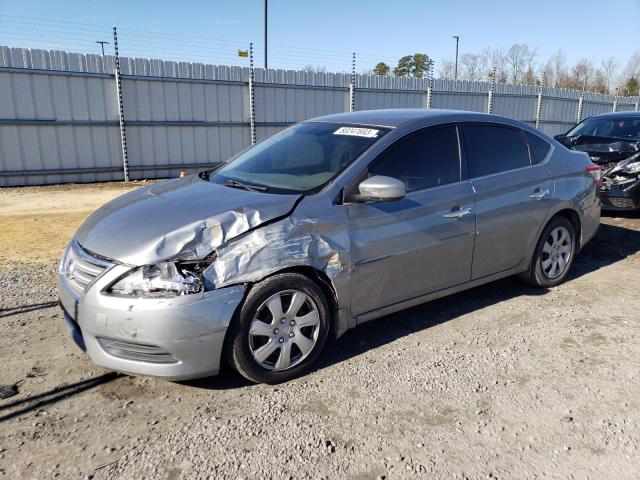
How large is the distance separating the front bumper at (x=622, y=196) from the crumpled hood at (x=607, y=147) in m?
0.46

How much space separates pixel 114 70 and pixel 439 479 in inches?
468

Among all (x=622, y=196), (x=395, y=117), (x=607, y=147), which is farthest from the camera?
(x=607, y=147)

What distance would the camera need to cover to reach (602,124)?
8.77m

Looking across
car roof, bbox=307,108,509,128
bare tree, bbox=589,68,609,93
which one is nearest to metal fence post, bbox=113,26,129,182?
car roof, bbox=307,108,509,128

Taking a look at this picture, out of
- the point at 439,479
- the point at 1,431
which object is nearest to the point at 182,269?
the point at 1,431

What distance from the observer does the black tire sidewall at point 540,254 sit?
492 centimetres

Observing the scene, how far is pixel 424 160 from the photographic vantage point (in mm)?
4043

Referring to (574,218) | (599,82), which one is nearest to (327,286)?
(574,218)

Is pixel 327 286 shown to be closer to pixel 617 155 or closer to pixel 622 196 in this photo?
pixel 622 196

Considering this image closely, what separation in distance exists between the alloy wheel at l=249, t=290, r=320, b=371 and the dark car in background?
20.2 feet

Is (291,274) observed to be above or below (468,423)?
above

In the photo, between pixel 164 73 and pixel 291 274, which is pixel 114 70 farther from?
pixel 291 274

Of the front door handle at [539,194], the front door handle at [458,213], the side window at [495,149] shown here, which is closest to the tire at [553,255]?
the front door handle at [539,194]

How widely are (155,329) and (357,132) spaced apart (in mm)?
2107
